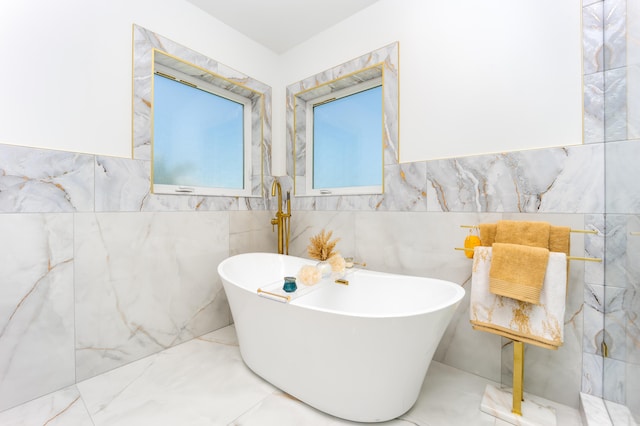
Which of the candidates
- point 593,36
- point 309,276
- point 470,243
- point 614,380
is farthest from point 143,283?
point 593,36

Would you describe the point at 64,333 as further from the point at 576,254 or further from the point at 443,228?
the point at 576,254

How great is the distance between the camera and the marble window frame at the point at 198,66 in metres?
1.72

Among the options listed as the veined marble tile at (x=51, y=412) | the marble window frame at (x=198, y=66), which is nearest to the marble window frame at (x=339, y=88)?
the marble window frame at (x=198, y=66)

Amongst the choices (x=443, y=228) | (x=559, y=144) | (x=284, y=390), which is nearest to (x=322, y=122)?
(x=443, y=228)

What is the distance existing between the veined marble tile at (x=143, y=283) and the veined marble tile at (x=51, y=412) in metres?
0.16

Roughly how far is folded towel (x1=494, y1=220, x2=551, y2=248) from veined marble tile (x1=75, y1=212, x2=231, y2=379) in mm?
1912

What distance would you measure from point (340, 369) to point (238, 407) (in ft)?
1.88

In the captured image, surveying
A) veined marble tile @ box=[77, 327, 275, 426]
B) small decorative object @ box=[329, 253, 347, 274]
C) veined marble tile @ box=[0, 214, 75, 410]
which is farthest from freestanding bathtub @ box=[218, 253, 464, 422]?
veined marble tile @ box=[0, 214, 75, 410]

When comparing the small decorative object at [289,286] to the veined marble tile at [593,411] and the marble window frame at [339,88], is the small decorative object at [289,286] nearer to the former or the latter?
Answer: the marble window frame at [339,88]

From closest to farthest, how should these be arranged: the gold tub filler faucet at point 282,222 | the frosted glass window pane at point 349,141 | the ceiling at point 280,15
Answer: the ceiling at point 280,15 < the frosted glass window pane at point 349,141 < the gold tub filler faucet at point 282,222

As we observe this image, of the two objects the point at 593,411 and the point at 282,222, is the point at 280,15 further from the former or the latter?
the point at 593,411

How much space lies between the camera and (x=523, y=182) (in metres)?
1.43

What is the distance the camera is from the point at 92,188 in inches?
61.1

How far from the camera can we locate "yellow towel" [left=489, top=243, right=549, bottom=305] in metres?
1.16
